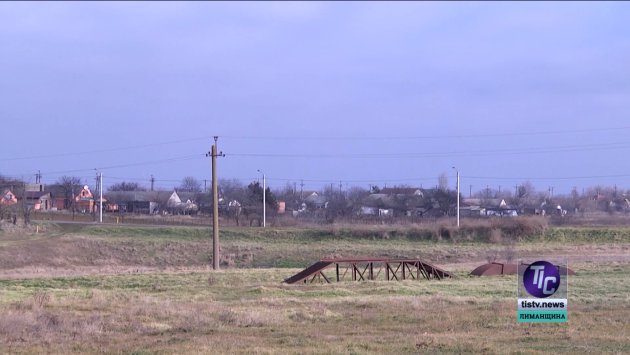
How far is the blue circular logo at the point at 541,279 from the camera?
61.5ft

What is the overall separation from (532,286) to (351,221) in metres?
66.6

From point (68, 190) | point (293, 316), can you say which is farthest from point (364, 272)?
point (68, 190)


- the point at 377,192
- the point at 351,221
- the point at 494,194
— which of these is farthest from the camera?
the point at 494,194

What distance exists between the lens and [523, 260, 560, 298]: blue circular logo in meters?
18.8

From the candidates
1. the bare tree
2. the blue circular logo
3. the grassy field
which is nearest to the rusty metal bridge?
the grassy field

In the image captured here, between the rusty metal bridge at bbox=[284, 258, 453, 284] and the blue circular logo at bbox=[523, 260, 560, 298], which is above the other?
the blue circular logo at bbox=[523, 260, 560, 298]

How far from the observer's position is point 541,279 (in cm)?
1919

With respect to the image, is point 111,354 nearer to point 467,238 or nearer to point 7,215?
point 467,238

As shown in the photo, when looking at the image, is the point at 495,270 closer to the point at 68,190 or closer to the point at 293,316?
the point at 293,316

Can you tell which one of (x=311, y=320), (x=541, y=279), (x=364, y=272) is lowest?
(x=364, y=272)

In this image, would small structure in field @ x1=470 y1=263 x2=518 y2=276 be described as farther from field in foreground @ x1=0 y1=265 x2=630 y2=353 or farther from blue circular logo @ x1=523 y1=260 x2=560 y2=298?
blue circular logo @ x1=523 y1=260 x2=560 y2=298

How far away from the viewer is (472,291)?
2927cm

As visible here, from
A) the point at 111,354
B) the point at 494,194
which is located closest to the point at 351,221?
the point at 111,354

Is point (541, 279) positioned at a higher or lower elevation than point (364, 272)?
higher
